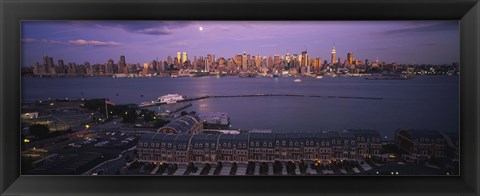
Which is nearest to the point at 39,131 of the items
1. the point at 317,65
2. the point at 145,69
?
the point at 145,69

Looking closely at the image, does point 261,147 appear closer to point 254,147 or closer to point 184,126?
point 254,147

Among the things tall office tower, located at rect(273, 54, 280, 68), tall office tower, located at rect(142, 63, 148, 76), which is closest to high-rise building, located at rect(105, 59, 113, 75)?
tall office tower, located at rect(142, 63, 148, 76)

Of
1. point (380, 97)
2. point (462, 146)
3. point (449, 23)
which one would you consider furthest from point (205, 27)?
point (462, 146)

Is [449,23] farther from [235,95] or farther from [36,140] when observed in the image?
[36,140]

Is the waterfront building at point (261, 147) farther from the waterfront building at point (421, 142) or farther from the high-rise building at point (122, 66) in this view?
the high-rise building at point (122, 66)

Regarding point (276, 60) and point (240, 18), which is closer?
point (240, 18)
